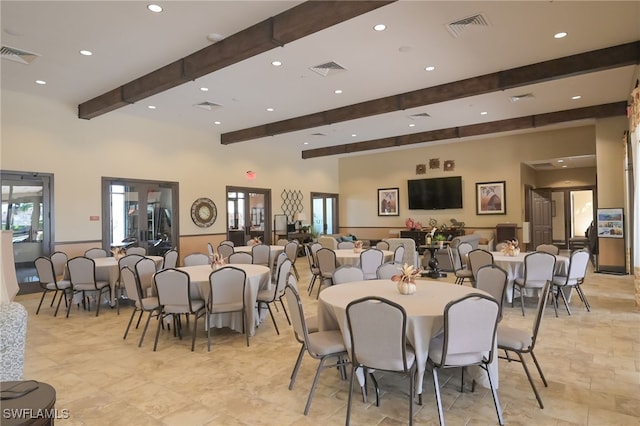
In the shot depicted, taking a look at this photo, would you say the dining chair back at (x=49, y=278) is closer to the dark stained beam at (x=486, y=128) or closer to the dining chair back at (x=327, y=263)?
the dining chair back at (x=327, y=263)

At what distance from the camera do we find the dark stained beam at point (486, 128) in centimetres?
870

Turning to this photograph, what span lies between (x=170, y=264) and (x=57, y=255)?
193cm

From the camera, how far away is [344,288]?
3.67 meters

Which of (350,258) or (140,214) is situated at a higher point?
(140,214)

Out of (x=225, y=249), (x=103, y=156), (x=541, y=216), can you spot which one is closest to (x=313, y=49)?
(x=225, y=249)

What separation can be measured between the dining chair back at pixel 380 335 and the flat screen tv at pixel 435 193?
11.1 meters

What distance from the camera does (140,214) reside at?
9.32 m

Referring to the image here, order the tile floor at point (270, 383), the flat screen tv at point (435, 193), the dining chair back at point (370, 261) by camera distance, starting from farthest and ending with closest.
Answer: the flat screen tv at point (435, 193), the dining chair back at point (370, 261), the tile floor at point (270, 383)

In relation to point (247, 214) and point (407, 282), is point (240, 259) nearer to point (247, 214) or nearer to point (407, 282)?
point (407, 282)

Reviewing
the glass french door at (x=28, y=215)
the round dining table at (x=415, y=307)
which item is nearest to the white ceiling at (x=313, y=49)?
the glass french door at (x=28, y=215)

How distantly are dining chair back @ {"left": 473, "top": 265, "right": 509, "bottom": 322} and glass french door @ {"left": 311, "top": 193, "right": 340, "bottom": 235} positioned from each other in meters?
10.2

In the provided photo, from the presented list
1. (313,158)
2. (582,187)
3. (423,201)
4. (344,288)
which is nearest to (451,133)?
(423,201)

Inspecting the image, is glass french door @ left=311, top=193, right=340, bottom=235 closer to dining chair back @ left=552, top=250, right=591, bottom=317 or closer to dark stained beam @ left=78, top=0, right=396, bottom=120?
dark stained beam @ left=78, top=0, right=396, bottom=120

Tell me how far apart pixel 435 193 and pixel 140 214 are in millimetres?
9300
